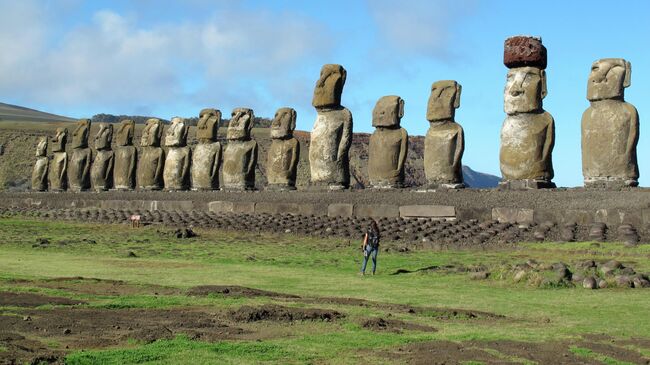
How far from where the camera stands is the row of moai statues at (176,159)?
99.5ft

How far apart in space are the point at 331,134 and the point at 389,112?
2240mm

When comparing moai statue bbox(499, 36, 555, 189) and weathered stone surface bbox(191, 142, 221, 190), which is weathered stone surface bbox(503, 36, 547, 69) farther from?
weathered stone surface bbox(191, 142, 221, 190)

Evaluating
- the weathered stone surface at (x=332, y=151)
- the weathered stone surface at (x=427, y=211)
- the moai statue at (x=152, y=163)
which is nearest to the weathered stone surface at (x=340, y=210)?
the weathered stone surface at (x=427, y=211)

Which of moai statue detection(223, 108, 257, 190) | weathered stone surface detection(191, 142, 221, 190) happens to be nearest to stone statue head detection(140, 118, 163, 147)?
weathered stone surface detection(191, 142, 221, 190)

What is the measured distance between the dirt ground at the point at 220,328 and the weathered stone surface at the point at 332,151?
15.1 meters

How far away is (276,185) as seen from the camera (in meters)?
29.8

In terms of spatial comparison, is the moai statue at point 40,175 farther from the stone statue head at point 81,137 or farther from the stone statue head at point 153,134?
the stone statue head at point 153,134

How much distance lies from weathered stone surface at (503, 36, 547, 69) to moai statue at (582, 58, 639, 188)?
1.61 metres

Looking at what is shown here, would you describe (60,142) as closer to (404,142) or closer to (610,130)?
(404,142)

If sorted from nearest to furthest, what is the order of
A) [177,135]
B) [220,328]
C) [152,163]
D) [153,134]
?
1. [220,328]
2. [177,135]
3. [152,163]
4. [153,134]

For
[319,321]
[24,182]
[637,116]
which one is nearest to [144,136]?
[637,116]

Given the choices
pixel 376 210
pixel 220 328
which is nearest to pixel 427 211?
pixel 376 210

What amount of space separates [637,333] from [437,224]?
12325 millimetres

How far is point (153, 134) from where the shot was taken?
A: 36.5 metres
